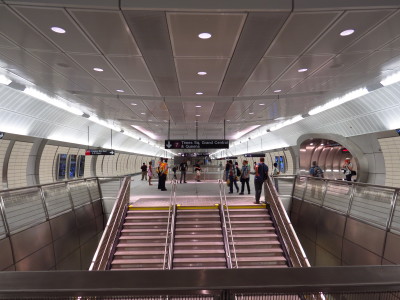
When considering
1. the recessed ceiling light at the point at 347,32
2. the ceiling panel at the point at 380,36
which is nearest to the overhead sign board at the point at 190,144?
the ceiling panel at the point at 380,36

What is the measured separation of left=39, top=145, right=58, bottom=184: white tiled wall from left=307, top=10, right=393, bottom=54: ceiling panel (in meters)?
15.9

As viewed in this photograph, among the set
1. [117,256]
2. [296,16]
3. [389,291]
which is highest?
[296,16]

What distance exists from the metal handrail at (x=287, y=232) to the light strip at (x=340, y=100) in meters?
4.57

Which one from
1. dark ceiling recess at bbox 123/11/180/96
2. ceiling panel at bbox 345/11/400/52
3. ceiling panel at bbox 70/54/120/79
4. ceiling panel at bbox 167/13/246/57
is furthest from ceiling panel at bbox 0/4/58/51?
ceiling panel at bbox 345/11/400/52

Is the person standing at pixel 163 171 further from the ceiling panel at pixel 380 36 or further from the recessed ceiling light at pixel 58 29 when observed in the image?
the ceiling panel at pixel 380 36

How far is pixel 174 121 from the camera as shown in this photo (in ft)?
55.4

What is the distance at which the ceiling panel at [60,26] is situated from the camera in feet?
14.5

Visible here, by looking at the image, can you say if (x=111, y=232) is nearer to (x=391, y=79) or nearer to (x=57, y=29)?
(x=57, y=29)

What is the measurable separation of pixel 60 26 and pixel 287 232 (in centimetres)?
770

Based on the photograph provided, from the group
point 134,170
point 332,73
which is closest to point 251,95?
point 332,73

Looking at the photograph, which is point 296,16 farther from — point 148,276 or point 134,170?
point 134,170

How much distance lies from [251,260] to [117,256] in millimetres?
3967

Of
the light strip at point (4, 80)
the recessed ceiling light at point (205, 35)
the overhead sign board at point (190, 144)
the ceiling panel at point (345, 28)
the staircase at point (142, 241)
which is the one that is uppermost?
the light strip at point (4, 80)

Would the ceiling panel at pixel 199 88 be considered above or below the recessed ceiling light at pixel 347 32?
above
